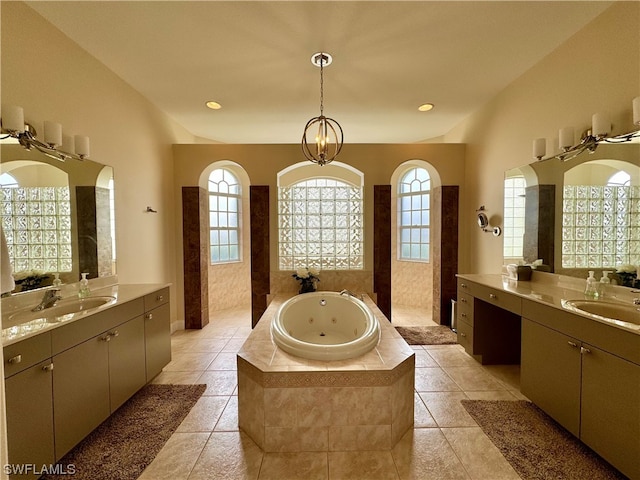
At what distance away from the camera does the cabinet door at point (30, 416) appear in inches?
56.5

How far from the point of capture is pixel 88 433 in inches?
73.8

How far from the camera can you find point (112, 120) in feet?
9.43

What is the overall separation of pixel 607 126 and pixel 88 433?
152 inches

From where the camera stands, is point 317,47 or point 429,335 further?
point 429,335

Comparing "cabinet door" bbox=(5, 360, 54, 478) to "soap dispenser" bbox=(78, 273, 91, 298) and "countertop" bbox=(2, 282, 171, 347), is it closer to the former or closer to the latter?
"countertop" bbox=(2, 282, 171, 347)

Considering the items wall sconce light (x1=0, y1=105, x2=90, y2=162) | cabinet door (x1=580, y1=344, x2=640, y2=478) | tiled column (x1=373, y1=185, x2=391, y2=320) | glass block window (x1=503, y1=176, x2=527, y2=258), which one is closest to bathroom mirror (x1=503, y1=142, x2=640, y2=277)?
glass block window (x1=503, y1=176, x2=527, y2=258)

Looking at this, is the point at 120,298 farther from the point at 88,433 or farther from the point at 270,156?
the point at 270,156

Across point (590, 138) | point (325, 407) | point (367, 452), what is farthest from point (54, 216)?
point (590, 138)

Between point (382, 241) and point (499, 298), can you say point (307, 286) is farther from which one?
point (499, 298)

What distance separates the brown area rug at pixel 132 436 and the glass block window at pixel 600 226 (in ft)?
10.4

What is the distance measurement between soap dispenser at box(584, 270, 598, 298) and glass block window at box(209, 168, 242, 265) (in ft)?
15.4

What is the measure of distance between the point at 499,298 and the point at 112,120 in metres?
3.80

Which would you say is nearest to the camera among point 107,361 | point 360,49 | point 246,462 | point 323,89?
point 246,462

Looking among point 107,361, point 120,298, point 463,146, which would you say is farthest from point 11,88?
point 463,146
